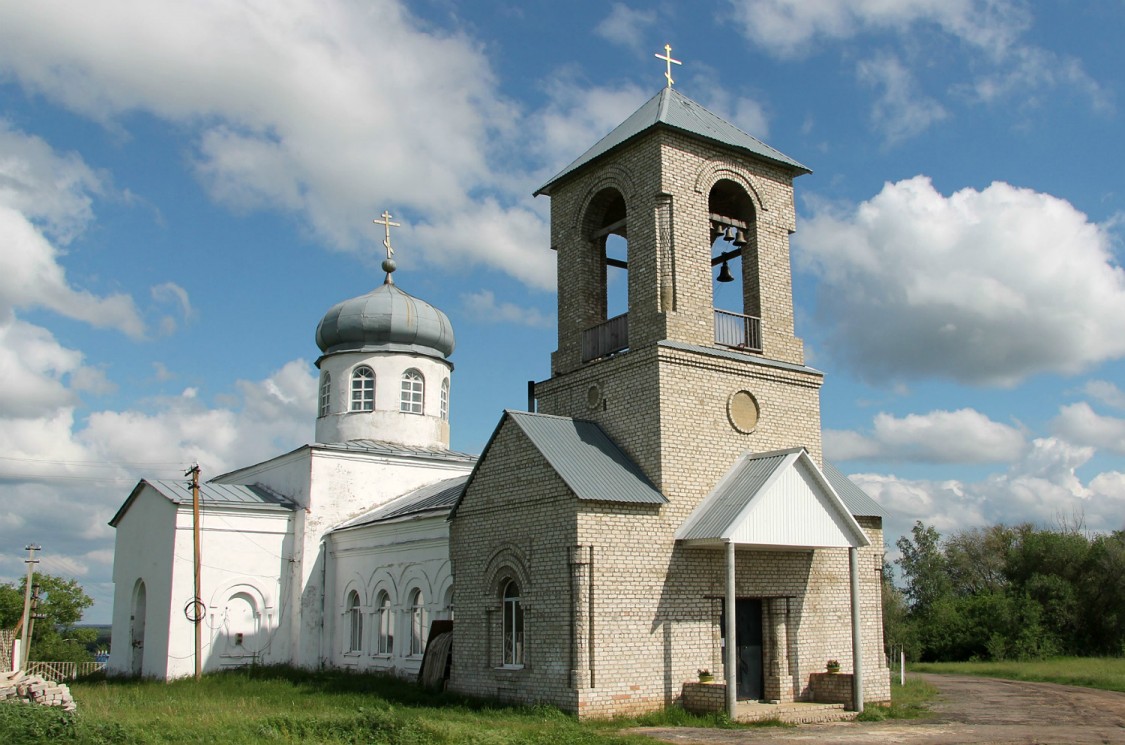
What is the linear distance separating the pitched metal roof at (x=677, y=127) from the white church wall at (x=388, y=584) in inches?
284

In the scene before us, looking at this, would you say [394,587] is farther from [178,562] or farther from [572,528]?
[572,528]

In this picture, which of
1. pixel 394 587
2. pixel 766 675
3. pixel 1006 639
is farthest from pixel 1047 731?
pixel 1006 639

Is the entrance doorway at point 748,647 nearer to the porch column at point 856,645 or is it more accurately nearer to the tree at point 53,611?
the porch column at point 856,645

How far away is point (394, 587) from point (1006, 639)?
22508 millimetres

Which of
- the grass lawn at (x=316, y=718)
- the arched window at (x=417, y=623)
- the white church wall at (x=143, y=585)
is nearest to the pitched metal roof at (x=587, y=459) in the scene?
the grass lawn at (x=316, y=718)

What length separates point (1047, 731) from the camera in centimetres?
1277

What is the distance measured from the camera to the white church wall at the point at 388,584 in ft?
63.3

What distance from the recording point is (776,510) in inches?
572

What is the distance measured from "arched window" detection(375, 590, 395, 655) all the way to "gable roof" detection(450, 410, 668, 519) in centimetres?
574

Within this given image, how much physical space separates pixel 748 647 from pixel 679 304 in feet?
17.2

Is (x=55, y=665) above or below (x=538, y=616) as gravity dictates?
below

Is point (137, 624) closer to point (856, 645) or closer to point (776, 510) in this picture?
point (776, 510)

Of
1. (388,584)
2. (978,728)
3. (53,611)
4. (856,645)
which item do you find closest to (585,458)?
(856,645)

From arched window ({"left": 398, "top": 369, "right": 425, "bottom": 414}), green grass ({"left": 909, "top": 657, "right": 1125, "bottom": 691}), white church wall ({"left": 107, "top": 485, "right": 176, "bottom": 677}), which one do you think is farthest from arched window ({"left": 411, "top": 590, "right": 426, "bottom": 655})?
green grass ({"left": 909, "top": 657, "right": 1125, "bottom": 691})
